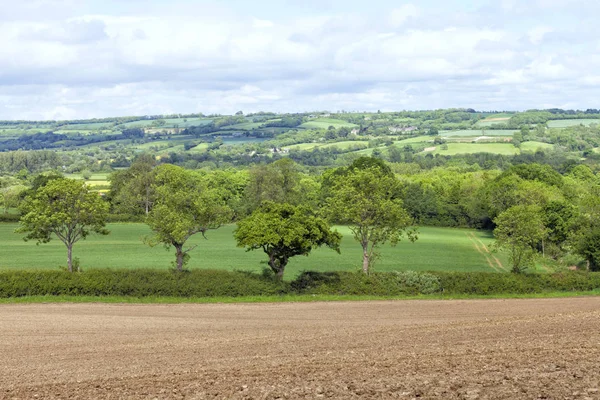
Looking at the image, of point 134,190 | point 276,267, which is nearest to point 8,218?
point 134,190

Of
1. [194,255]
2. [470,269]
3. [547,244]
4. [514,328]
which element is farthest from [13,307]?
[547,244]

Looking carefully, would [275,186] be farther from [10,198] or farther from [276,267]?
[276,267]

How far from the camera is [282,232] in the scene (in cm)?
4831

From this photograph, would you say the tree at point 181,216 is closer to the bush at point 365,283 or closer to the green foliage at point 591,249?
the bush at point 365,283

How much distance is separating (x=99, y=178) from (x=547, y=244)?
430 ft

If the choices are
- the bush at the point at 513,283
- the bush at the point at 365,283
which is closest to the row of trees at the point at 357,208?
the bush at the point at 365,283

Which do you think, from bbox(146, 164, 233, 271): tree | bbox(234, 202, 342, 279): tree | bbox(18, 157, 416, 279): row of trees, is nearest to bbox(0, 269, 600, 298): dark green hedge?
bbox(234, 202, 342, 279): tree

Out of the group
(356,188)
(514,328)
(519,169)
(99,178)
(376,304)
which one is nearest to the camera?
(514,328)

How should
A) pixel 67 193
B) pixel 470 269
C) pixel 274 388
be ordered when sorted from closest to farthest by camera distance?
pixel 274 388, pixel 67 193, pixel 470 269

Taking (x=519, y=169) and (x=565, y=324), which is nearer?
(x=565, y=324)

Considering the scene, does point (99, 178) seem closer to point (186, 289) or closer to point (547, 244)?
point (547, 244)

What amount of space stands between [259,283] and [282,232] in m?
3.86

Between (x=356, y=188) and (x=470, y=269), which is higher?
(x=356, y=188)

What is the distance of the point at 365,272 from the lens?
53906 millimetres
